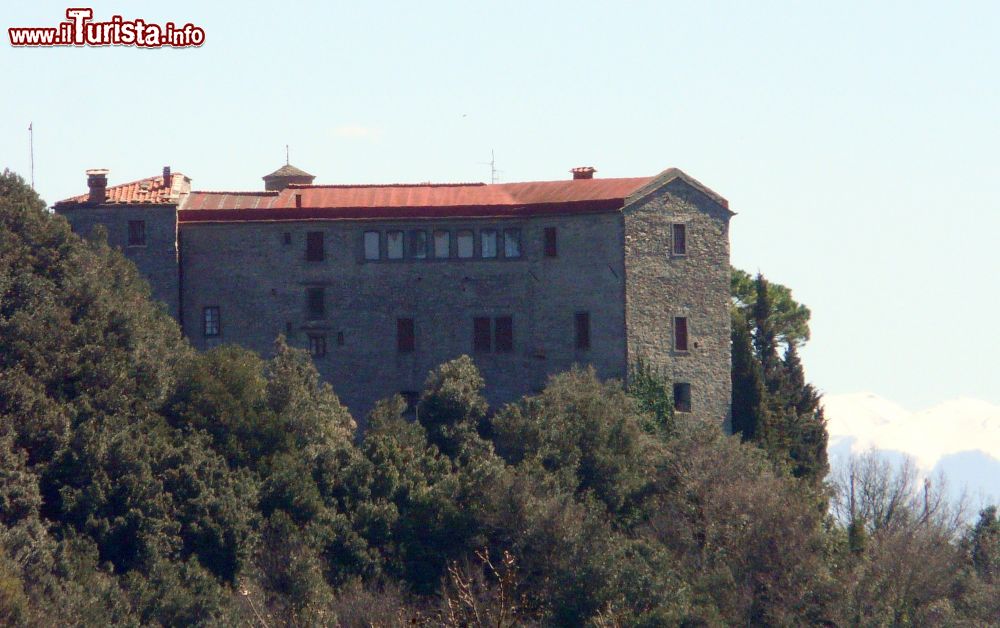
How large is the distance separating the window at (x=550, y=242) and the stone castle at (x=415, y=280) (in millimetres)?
53

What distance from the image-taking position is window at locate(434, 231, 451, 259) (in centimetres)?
5472

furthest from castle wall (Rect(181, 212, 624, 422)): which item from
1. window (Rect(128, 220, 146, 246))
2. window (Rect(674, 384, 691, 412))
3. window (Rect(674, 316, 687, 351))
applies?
window (Rect(674, 384, 691, 412))

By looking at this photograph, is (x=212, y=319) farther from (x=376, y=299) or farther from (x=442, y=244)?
(x=442, y=244)

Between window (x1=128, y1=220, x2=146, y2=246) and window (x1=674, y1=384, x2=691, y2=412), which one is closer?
window (x1=674, y1=384, x2=691, y2=412)

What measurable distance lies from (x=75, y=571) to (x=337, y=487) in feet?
27.6

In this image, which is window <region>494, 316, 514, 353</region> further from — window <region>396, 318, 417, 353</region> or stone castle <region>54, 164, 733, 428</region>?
window <region>396, 318, 417, 353</region>

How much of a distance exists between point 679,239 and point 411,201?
844cm

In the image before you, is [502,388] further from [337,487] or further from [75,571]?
[75,571]

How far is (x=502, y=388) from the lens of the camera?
54.7 m

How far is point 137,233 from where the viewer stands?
5456cm

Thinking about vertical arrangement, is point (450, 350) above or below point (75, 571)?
above

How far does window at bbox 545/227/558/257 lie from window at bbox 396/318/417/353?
184 inches

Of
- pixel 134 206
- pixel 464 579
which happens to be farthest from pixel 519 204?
pixel 464 579

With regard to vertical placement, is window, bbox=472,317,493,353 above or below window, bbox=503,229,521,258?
below
